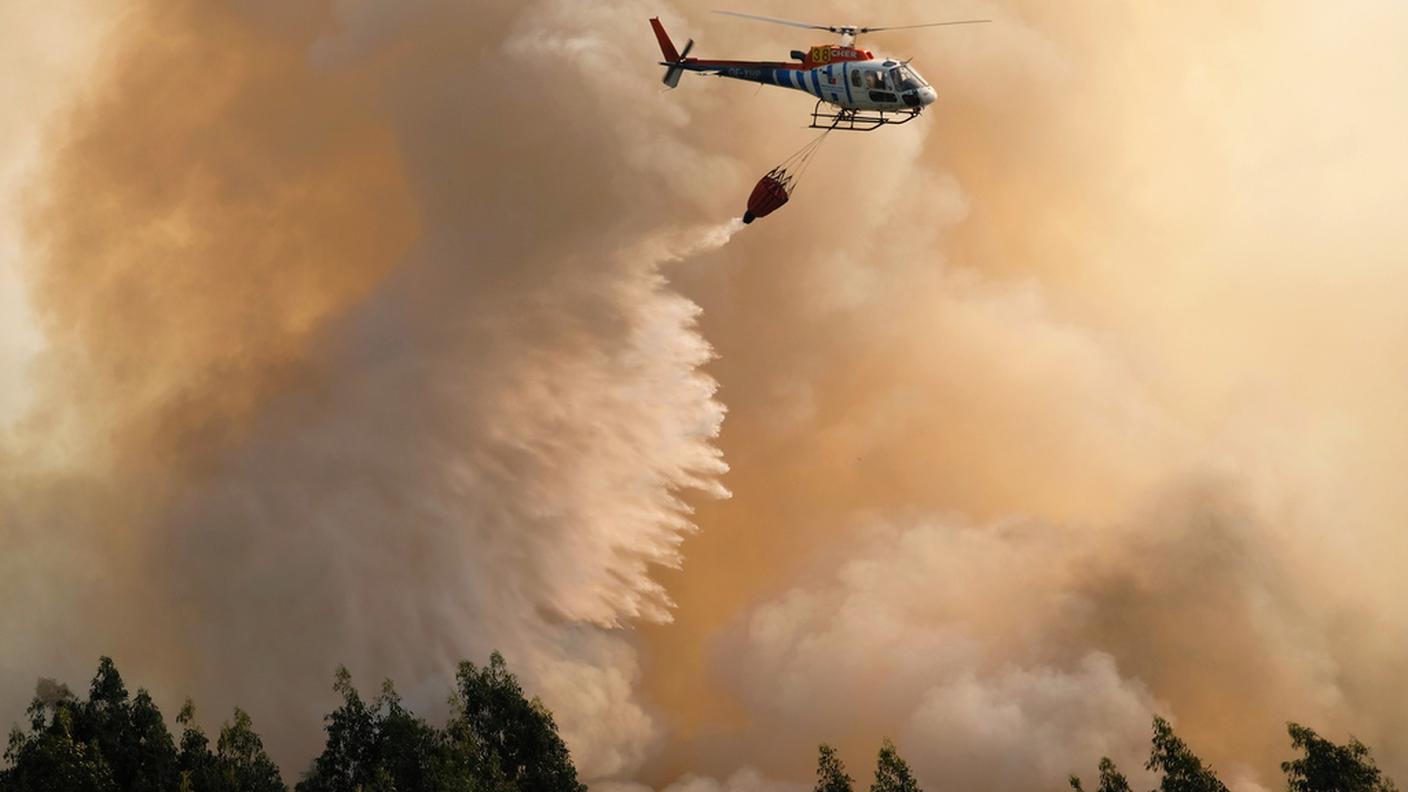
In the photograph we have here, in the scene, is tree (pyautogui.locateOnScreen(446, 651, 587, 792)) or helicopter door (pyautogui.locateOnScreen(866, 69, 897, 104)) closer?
tree (pyautogui.locateOnScreen(446, 651, 587, 792))

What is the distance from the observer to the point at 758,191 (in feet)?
327

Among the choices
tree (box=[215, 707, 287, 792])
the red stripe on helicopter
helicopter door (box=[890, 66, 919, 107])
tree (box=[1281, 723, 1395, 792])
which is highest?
the red stripe on helicopter

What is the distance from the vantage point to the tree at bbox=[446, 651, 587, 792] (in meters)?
88.8

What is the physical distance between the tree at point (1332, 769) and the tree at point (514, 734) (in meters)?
43.0

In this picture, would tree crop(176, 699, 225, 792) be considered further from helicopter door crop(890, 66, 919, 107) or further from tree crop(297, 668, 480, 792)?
helicopter door crop(890, 66, 919, 107)

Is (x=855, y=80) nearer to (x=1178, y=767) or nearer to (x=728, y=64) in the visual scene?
(x=728, y=64)

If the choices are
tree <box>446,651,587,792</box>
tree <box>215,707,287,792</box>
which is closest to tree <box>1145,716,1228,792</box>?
tree <box>446,651,587,792</box>

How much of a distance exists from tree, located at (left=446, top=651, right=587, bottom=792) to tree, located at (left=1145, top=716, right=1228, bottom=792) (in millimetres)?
35661

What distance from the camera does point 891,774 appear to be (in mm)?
83312

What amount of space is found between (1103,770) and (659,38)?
217 ft

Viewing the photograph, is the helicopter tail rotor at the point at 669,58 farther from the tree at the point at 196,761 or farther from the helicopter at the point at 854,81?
the tree at the point at 196,761

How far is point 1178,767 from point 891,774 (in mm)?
16482

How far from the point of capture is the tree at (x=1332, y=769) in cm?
7581

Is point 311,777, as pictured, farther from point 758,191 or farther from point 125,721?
point 758,191
